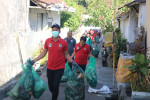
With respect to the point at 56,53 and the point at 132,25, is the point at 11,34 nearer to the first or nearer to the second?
the point at 56,53

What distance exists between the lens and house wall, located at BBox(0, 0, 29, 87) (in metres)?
6.43

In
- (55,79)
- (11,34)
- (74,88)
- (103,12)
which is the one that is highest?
(103,12)

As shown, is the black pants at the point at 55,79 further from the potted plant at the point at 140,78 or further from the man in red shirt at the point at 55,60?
the potted plant at the point at 140,78

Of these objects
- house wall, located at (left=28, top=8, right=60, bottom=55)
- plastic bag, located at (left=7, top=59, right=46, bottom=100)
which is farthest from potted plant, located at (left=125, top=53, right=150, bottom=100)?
house wall, located at (left=28, top=8, right=60, bottom=55)

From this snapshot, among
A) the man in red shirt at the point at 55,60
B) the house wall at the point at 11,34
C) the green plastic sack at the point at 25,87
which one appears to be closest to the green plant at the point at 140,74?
the man in red shirt at the point at 55,60

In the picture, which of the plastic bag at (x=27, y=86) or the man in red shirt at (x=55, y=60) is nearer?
the plastic bag at (x=27, y=86)

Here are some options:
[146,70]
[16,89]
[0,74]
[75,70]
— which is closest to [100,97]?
[75,70]

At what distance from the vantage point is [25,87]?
5.08 metres

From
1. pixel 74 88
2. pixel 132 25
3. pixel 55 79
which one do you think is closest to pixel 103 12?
pixel 132 25

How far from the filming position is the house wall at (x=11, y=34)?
643 centimetres

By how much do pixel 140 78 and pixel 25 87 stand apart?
2718 millimetres

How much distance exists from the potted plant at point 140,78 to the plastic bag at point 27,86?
2.21 metres

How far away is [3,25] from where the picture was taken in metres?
6.45

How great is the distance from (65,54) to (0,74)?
2.18m
